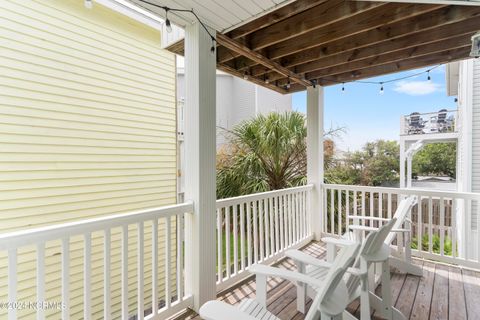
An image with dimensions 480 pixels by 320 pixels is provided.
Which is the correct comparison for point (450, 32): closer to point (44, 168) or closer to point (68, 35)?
point (68, 35)

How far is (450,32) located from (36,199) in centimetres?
493

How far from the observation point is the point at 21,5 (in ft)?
10.2

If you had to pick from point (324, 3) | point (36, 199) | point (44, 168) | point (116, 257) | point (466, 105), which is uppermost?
point (324, 3)

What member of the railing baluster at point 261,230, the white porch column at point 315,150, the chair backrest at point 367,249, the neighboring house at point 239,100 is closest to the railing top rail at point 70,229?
the railing baluster at point 261,230

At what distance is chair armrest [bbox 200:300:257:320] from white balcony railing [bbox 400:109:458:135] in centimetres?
887

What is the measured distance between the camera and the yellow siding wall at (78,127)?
3.05 meters

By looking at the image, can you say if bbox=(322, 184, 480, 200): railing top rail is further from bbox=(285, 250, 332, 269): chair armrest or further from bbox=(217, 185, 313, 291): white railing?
bbox=(285, 250, 332, 269): chair armrest

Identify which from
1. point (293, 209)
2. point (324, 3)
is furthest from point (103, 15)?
point (293, 209)

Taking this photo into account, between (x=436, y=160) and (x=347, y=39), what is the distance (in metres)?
11.7

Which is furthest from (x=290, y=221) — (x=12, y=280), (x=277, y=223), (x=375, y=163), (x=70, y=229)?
(x=375, y=163)

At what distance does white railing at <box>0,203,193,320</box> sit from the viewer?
1.53 m

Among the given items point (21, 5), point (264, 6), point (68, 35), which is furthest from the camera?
point (68, 35)

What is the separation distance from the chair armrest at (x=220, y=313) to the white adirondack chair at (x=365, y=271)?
74cm

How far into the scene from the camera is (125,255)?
1983 millimetres
